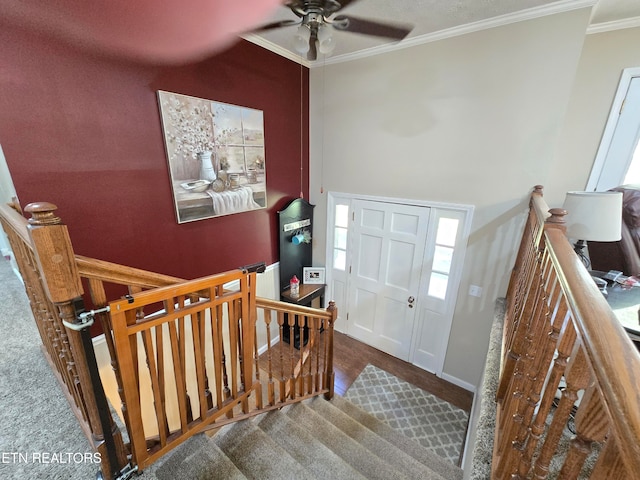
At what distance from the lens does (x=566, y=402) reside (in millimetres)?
655

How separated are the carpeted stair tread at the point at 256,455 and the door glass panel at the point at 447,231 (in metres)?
2.48

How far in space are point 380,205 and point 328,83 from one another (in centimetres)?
167

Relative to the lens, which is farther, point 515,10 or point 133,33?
point 515,10

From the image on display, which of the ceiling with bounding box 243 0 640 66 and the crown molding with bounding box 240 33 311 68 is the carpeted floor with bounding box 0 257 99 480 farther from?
the crown molding with bounding box 240 33 311 68

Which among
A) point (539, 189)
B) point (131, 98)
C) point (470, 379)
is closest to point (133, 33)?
point (131, 98)

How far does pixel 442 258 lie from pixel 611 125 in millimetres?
1827

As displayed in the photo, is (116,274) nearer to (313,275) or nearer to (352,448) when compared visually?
(352,448)

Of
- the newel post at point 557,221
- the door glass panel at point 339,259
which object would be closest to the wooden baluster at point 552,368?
the newel post at point 557,221

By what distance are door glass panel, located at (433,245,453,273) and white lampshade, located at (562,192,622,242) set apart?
118 cm

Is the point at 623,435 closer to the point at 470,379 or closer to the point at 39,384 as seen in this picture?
the point at 39,384

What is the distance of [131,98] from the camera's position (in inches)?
78.3

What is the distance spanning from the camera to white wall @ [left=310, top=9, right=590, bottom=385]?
2275mm

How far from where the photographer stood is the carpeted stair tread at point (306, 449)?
1683 millimetres

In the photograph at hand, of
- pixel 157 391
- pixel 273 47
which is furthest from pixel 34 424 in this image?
pixel 273 47
